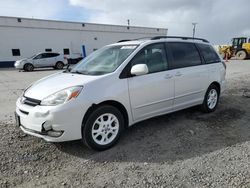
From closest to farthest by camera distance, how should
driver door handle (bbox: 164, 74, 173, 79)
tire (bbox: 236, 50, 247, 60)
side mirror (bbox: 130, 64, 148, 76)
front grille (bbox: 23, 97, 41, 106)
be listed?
front grille (bbox: 23, 97, 41, 106), side mirror (bbox: 130, 64, 148, 76), driver door handle (bbox: 164, 74, 173, 79), tire (bbox: 236, 50, 247, 60)

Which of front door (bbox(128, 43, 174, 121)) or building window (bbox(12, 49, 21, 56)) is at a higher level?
building window (bbox(12, 49, 21, 56))

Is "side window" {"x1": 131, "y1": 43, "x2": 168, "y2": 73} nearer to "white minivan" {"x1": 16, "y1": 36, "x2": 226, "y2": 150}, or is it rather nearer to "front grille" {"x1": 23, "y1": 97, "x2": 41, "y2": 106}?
"white minivan" {"x1": 16, "y1": 36, "x2": 226, "y2": 150}

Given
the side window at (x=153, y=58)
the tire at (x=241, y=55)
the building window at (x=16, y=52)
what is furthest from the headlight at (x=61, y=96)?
the tire at (x=241, y=55)

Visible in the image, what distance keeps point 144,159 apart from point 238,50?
1187 inches

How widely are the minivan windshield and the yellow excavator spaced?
2693cm

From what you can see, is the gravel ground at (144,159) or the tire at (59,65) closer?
the gravel ground at (144,159)

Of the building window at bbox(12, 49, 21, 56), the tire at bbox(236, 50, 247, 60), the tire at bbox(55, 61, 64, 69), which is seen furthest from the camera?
the tire at bbox(236, 50, 247, 60)

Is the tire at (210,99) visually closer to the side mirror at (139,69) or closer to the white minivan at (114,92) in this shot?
the white minivan at (114,92)

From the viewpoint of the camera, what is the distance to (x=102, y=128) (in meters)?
3.67

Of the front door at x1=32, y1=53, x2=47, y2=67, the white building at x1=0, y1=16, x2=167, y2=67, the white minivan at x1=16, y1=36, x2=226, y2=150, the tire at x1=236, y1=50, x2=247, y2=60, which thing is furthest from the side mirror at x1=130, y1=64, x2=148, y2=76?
the tire at x1=236, y1=50, x2=247, y2=60

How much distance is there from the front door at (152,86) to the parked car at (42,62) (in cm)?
1772

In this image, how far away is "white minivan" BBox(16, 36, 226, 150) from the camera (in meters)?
3.35

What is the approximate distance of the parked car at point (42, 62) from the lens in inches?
770

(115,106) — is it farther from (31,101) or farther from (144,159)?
(31,101)
